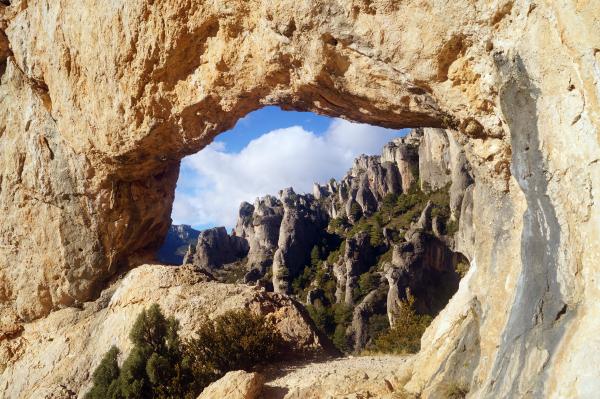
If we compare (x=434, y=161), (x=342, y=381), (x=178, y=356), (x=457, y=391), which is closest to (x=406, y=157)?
(x=434, y=161)

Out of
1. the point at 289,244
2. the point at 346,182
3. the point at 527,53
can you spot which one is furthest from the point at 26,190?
the point at 346,182

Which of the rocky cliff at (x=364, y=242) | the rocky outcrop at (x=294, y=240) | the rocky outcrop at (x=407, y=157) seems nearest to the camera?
the rocky cliff at (x=364, y=242)

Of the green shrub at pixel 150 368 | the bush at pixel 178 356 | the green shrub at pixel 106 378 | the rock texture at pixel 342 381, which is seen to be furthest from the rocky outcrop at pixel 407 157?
the rock texture at pixel 342 381

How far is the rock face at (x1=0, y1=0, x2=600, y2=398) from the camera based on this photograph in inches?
169

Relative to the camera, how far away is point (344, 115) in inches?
330

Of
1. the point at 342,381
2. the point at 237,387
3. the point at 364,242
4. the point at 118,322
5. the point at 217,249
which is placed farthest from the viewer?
the point at 217,249

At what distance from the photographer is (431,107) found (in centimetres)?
683

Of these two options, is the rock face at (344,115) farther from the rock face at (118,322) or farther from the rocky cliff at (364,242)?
the rocky cliff at (364,242)

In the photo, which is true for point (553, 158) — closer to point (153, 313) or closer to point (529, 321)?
point (529, 321)

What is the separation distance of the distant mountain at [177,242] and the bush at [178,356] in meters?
76.0

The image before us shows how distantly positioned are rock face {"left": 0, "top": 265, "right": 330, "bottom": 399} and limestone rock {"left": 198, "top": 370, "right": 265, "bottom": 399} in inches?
103

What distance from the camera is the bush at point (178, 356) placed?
9.28 meters

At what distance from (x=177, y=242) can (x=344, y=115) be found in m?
118

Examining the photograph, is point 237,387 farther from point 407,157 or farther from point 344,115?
point 407,157
